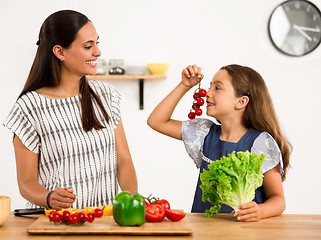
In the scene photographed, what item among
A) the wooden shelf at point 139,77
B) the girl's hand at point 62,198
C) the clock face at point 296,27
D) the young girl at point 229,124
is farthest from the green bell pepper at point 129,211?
the clock face at point 296,27

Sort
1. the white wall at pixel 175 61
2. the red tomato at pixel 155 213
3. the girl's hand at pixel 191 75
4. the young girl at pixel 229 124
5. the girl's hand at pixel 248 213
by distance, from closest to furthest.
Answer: the red tomato at pixel 155 213, the girl's hand at pixel 248 213, the young girl at pixel 229 124, the girl's hand at pixel 191 75, the white wall at pixel 175 61

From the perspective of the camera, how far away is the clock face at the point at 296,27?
434 cm

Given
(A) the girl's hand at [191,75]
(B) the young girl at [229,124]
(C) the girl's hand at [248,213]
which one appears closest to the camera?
(C) the girl's hand at [248,213]

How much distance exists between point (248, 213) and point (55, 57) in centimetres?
110

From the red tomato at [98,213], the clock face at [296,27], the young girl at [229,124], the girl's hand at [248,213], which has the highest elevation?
the clock face at [296,27]

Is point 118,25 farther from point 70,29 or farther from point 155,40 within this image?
point 70,29

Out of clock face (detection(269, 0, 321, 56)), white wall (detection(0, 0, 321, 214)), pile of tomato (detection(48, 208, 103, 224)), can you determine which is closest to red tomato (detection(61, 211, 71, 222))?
pile of tomato (detection(48, 208, 103, 224))

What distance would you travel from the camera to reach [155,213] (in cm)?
157

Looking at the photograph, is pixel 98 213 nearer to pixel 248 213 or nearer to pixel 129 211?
pixel 129 211

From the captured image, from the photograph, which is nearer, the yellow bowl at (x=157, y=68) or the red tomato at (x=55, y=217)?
the red tomato at (x=55, y=217)

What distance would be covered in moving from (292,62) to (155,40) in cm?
132

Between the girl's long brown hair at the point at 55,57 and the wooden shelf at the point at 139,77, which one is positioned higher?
the girl's long brown hair at the point at 55,57

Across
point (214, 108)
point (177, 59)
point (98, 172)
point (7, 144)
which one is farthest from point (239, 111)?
point (7, 144)

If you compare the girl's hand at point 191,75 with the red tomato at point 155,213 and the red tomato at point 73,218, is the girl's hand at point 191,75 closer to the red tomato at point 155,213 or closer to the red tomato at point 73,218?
the red tomato at point 155,213
